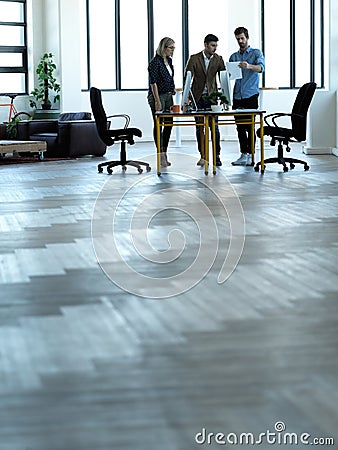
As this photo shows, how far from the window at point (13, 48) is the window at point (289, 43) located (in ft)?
14.7

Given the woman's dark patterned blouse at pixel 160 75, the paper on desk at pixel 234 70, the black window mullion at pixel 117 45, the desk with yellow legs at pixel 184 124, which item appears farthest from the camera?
the black window mullion at pixel 117 45

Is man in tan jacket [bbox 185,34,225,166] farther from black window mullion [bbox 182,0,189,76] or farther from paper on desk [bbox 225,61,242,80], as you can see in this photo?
black window mullion [bbox 182,0,189,76]

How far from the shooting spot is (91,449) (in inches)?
98.0

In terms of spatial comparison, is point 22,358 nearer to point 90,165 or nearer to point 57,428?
point 57,428

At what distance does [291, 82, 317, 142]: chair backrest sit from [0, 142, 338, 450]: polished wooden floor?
3.90 m

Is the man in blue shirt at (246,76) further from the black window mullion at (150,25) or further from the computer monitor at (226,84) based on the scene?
the black window mullion at (150,25)

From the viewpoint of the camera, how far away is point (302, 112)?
419 inches

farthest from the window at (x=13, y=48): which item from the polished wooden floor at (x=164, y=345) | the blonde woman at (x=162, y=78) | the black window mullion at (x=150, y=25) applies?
the polished wooden floor at (x=164, y=345)

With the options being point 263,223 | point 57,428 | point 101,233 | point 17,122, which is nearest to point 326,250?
point 263,223

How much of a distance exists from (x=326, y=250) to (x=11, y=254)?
1.86m

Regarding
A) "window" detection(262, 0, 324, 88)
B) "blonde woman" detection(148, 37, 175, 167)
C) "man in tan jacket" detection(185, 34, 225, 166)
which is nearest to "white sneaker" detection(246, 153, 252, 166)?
"man in tan jacket" detection(185, 34, 225, 166)

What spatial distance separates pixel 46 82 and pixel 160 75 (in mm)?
6084

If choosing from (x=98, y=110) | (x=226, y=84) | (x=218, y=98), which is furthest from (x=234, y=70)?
(x=98, y=110)

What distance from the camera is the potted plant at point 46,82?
16.8m
